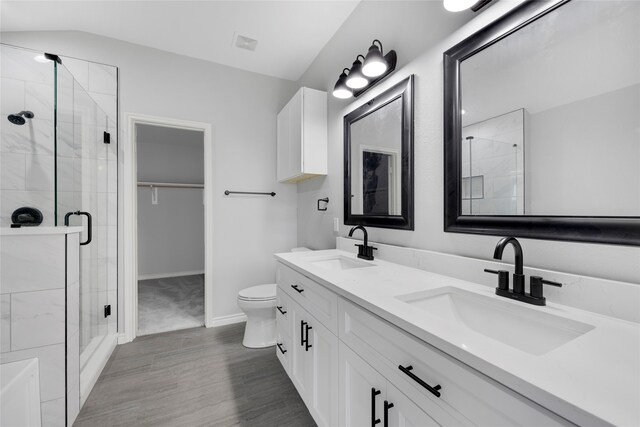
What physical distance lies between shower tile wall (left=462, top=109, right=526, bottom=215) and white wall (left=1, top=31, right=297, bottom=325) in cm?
213

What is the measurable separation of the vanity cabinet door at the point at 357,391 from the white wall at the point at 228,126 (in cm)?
195

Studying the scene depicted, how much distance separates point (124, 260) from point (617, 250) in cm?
305

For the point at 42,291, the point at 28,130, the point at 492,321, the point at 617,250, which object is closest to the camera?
the point at 617,250

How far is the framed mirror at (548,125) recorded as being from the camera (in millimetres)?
747

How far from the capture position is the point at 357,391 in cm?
98

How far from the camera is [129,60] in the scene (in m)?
2.37

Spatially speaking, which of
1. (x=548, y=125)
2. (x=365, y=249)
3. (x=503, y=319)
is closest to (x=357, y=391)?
(x=503, y=319)

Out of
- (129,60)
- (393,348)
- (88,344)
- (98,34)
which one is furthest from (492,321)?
(98,34)

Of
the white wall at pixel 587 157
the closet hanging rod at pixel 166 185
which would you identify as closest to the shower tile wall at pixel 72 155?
the closet hanging rod at pixel 166 185

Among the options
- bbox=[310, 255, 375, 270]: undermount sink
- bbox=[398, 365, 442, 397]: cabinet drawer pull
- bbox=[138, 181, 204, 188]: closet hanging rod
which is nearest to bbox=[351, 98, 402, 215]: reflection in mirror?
bbox=[310, 255, 375, 270]: undermount sink

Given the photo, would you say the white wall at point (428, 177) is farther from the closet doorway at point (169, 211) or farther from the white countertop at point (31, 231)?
the closet doorway at point (169, 211)

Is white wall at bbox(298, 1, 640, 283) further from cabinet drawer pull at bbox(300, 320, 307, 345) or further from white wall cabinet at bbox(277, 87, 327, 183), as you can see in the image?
cabinet drawer pull at bbox(300, 320, 307, 345)

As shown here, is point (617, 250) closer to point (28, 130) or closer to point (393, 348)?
point (393, 348)

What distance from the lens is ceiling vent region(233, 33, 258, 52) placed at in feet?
7.59
